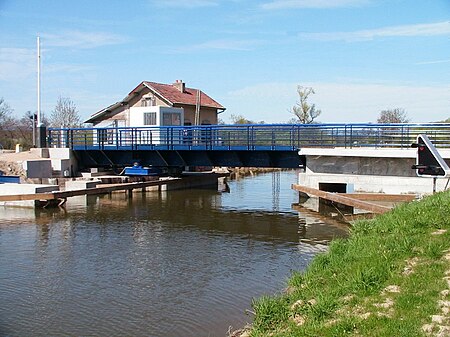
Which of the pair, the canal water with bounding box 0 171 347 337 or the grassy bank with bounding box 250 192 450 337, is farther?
the canal water with bounding box 0 171 347 337

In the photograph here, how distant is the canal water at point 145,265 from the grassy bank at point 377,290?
1.48 meters

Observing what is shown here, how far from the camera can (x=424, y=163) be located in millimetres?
11578

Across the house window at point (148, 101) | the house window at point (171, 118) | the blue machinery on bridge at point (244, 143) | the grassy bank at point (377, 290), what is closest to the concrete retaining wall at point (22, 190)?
the blue machinery on bridge at point (244, 143)

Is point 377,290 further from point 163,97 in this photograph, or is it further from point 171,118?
point 163,97

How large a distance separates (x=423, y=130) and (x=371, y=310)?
743 inches

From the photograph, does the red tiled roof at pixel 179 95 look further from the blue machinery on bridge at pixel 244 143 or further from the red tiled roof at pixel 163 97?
the blue machinery on bridge at pixel 244 143

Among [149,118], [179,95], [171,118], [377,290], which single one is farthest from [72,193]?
[179,95]

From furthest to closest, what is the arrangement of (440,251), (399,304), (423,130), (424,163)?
(423,130)
(424,163)
(440,251)
(399,304)

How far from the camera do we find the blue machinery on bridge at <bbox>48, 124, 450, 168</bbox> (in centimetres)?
2262

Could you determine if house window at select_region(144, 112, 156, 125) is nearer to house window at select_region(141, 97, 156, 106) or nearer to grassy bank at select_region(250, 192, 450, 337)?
house window at select_region(141, 97, 156, 106)

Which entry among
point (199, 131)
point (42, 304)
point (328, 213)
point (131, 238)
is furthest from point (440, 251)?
point (199, 131)

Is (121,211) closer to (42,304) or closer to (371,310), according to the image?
(42,304)

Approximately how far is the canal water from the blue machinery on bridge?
386 centimetres

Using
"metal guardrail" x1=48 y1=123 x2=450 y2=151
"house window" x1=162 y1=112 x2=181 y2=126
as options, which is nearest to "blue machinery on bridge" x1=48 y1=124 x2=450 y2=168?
"metal guardrail" x1=48 y1=123 x2=450 y2=151
